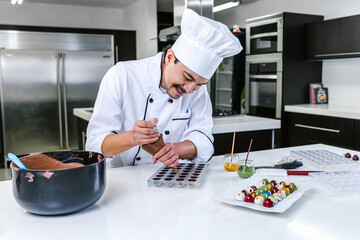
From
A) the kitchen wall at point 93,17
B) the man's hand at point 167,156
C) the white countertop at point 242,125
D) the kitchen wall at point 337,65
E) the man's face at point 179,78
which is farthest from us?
the kitchen wall at point 93,17

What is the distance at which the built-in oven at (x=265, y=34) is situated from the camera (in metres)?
4.19

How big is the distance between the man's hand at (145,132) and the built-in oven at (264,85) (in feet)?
10.9

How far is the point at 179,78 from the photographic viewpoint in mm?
1374

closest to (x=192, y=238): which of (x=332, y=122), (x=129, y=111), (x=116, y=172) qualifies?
(x=116, y=172)

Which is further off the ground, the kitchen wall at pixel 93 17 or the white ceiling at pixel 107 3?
the white ceiling at pixel 107 3

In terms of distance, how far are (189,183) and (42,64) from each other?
191 inches

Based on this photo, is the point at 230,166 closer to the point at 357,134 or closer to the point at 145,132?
the point at 145,132

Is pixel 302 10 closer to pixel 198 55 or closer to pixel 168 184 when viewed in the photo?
pixel 198 55

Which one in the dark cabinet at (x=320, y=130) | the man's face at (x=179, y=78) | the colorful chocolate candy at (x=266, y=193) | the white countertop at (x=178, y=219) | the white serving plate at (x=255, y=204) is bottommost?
the dark cabinet at (x=320, y=130)

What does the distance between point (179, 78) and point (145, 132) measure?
303 mm

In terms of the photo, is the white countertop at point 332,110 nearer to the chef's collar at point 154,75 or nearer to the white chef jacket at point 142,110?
the white chef jacket at point 142,110

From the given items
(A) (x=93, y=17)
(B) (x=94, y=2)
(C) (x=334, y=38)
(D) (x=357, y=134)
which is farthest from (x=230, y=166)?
(A) (x=93, y=17)

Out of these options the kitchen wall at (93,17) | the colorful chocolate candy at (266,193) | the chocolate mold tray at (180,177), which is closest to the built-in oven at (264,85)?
the kitchen wall at (93,17)

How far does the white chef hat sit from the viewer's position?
1.29m
